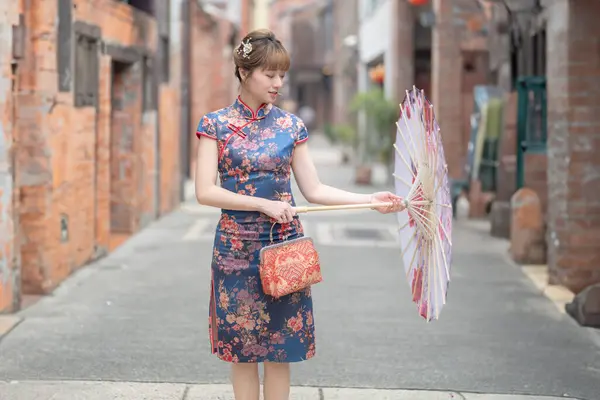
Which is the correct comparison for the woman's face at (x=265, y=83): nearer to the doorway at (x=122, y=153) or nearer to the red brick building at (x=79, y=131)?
the red brick building at (x=79, y=131)

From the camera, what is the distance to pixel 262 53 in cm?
438

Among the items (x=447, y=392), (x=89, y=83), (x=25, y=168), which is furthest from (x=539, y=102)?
(x=447, y=392)

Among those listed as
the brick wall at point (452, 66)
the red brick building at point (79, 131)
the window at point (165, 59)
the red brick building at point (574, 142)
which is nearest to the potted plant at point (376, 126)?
the brick wall at point (452, 66)

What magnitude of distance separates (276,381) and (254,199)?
0.78 meters

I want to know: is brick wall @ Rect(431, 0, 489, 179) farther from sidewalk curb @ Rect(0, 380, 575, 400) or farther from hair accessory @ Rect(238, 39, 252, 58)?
hair accessory @ Rect(238, 39, 252, 58)

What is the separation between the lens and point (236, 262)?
4.51 m

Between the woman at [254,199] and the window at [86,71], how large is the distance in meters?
6.19

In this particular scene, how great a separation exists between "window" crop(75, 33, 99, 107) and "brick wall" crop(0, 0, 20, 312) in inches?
91.7

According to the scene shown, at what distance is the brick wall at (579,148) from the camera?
30.2ft

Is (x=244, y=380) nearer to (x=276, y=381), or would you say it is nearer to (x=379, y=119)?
(x=276, y=381)

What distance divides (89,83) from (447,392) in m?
6.27

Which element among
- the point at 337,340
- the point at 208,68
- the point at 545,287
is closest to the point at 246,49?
the point at 337,340

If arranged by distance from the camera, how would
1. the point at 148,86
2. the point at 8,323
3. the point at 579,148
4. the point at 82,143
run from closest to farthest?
the point at 8,323 → the point at 579,148 → the point at 82,143 → the point at 148,86

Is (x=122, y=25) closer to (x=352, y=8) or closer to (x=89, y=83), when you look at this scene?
(x=89, y=83)
